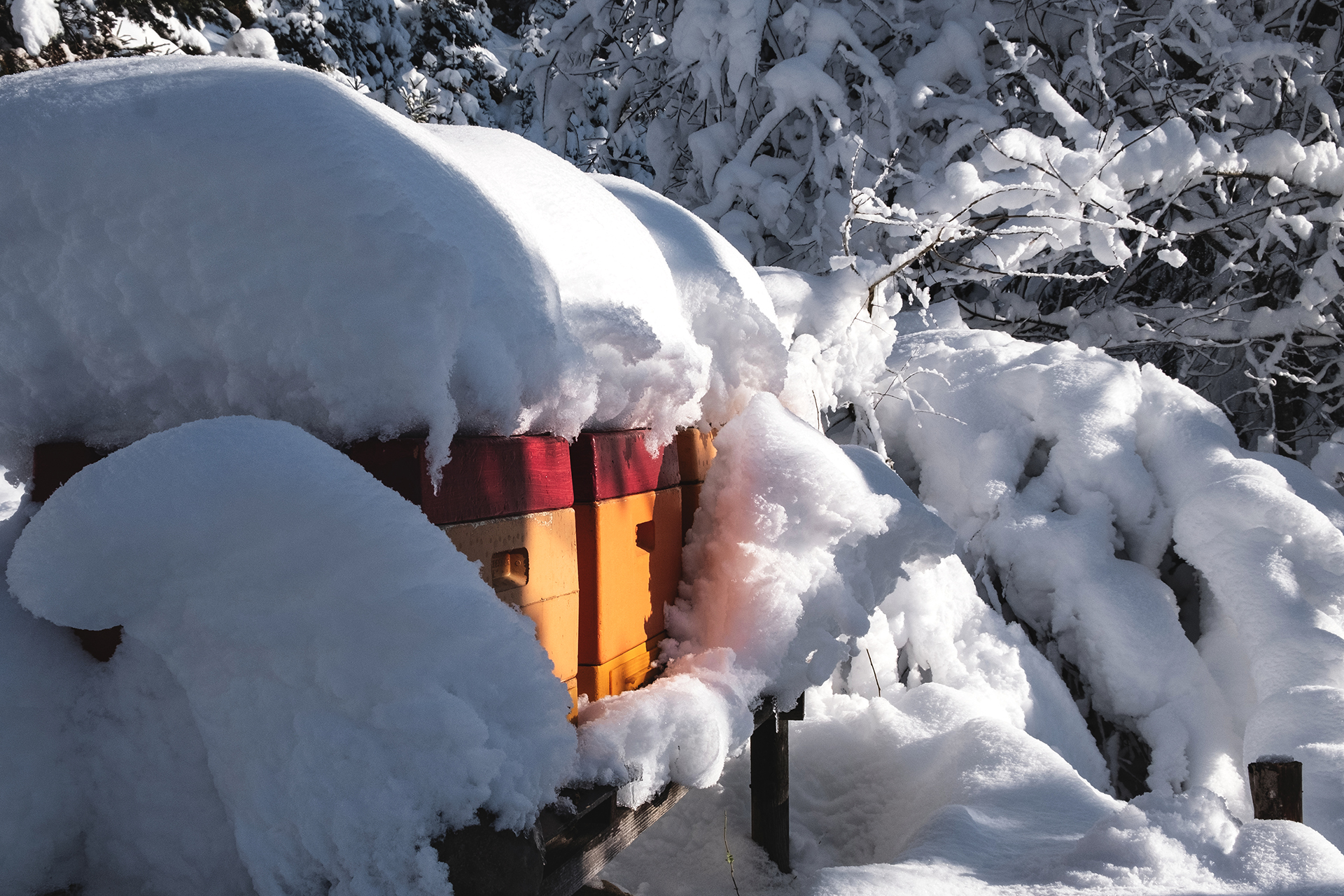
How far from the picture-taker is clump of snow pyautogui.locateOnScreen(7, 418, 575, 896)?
0.79 metres

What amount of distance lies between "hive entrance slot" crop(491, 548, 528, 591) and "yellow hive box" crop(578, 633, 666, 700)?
0.28m

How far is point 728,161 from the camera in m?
4.38

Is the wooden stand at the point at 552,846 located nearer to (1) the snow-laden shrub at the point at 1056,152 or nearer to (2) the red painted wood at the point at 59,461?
(2) the red painted wood at the point at 59,461

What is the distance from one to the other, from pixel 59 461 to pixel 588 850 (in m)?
0.85

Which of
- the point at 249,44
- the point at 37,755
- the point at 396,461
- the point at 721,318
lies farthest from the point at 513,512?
the point at 249,44

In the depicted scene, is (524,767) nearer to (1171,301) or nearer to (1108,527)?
(1108,527)

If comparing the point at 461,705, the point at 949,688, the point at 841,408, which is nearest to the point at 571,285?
the point at 461,705

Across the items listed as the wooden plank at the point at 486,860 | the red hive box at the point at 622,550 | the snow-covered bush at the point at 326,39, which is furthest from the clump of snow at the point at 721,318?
the snow-covered bush at the point at 326,39

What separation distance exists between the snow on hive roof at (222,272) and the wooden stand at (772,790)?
1.57m

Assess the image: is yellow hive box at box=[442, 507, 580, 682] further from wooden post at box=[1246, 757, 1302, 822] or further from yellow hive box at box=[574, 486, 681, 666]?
wooden post at box=[1246, 757, 1302, 822]

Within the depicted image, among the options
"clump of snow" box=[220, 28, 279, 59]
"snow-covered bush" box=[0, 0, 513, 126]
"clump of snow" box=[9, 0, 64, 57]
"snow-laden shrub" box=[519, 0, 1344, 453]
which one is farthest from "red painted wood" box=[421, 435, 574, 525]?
"clump of snow" box=[220, 28, 279, 59]

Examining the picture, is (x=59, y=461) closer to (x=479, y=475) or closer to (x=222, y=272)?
(x=222, y=272)

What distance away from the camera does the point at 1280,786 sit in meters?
1.93

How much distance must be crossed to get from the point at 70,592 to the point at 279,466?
0.23 m
